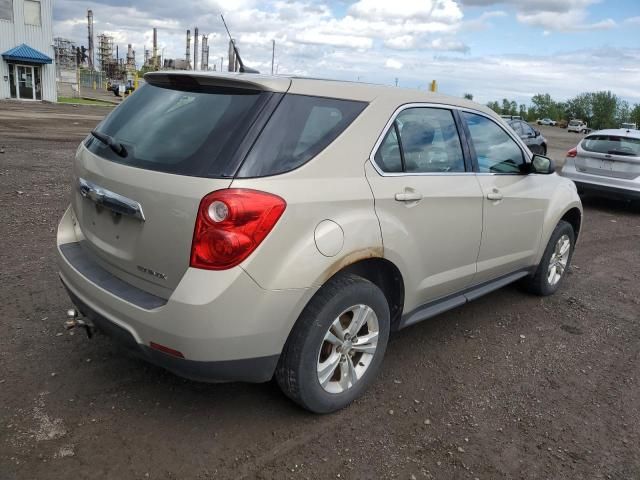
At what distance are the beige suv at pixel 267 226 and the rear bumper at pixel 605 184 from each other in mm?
7390

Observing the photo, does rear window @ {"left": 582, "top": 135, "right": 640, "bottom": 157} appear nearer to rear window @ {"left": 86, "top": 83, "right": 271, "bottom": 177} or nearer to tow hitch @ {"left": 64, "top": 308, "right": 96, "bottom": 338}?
rear window @ {"left": 86, "top": 83, "right": 271, "bottom": 177}

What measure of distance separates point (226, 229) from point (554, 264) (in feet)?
12.2

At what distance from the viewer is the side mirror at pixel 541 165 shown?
14.1ft

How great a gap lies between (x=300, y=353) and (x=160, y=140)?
1.27 m

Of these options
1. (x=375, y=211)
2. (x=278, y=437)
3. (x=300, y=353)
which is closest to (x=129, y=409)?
(x=278, y=437)

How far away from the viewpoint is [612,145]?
32.8 feet

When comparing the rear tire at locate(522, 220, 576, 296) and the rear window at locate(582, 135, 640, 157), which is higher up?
the rear window at locate(582, 135, 640, 157)

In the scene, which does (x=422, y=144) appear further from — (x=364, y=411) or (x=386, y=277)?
(x=364, y=411)

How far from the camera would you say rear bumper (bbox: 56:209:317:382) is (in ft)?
7.89

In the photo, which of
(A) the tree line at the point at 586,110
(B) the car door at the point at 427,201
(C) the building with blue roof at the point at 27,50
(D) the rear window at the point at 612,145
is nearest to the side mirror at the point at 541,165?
(B) the car door at the point at 427,201

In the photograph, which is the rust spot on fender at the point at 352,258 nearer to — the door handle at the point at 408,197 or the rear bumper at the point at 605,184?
the door handle at the point at 408,197

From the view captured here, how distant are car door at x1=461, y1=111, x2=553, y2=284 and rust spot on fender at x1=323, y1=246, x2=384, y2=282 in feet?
3.98

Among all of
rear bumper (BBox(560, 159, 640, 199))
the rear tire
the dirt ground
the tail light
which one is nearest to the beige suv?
the tail light

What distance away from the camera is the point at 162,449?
2.67 metres
